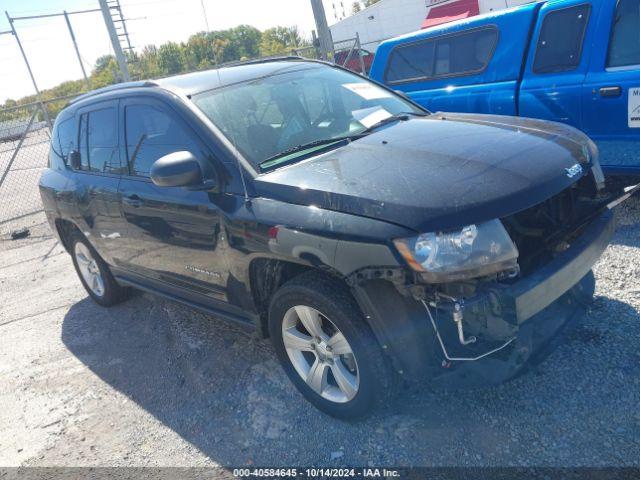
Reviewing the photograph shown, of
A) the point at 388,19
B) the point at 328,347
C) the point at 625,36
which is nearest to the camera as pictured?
the point at 328,347

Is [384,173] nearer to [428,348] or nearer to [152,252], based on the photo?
[428,348]

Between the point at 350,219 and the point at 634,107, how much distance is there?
349 cm

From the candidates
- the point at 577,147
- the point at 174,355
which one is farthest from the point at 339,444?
the point at 577,147

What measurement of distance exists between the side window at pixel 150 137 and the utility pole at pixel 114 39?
7.78 m

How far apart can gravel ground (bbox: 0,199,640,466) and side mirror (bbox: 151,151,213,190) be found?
1388mm

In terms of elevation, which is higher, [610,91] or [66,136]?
[66,136]

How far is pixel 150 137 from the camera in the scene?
3773mm

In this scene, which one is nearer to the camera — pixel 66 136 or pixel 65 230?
pixel 66 136

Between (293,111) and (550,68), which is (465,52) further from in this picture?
(293,111)

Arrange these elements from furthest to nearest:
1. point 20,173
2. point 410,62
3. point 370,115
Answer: point 20,173
point 410,62
point 370,115

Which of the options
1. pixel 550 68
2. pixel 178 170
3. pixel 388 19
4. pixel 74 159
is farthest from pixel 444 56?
pixel 388 19

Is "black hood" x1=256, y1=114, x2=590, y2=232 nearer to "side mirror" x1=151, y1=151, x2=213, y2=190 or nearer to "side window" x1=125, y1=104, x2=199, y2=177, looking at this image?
"side mirror" x1=151, y1=151, x2=213, y2=190

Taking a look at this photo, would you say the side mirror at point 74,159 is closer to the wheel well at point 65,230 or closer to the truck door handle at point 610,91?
the wheel well at point 65,230

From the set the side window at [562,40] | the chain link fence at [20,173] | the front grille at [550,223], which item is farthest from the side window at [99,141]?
the chain link fence at [20,173]
